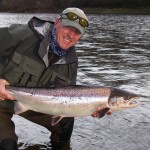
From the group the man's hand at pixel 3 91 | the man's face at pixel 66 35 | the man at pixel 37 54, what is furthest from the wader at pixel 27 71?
the man's hand at pixel 3 91

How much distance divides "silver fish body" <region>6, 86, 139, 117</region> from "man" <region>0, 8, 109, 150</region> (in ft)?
1.26

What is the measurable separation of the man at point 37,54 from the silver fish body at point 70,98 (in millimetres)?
385

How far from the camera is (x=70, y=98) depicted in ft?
16.5

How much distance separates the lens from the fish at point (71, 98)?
5008 millimetres

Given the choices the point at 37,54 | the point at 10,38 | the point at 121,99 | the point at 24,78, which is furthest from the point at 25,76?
the point at 121,99

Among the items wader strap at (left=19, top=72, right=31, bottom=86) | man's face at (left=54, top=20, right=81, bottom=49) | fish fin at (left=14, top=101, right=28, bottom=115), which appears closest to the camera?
fish fin at (left=14, top=101, right=28, bottom=115)

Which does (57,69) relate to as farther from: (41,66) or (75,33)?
(75,33)

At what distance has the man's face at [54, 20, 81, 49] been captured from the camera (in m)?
5.36

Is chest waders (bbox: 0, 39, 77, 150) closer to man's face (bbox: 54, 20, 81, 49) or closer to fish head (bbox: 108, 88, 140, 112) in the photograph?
man's face (bbox: 54, 20, 81, 49)

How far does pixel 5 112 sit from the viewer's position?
573cm

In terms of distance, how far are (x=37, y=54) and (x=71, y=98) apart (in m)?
0.95

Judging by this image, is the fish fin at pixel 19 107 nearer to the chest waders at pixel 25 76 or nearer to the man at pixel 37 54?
the man at pixel 37 54

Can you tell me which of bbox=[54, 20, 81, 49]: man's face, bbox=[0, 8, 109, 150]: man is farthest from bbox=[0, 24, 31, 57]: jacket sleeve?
bbox=[54, 20, 81, 49]: man's face

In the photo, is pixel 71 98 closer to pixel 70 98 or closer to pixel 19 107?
pixel 70 98
